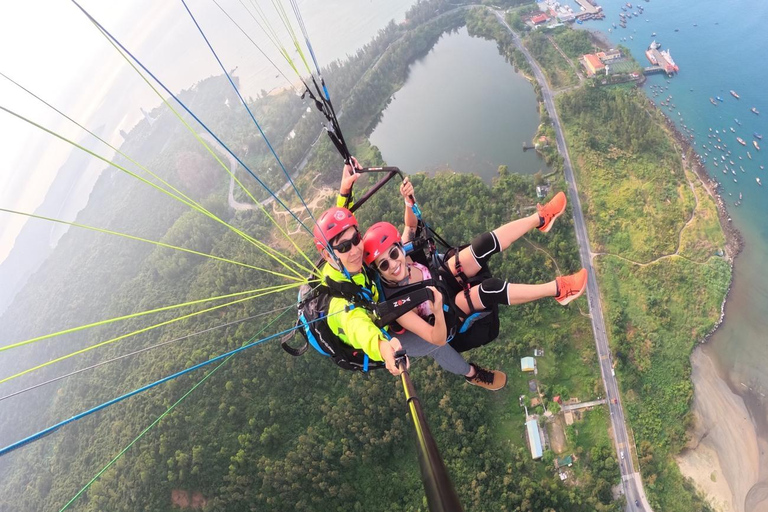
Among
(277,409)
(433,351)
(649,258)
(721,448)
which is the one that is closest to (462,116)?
(649,258)

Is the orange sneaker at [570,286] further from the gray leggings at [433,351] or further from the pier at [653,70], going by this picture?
the pier at [653,70]

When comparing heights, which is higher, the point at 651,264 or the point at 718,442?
the point at 651,264

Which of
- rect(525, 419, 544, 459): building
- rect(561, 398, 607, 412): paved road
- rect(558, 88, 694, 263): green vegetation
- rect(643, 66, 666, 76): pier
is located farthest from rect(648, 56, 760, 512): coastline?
rect(643, 66, 666, 76): pier

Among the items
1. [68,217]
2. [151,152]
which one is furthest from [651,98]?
[68,217]

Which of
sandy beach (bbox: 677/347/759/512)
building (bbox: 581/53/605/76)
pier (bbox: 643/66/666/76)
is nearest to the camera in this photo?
sandy beach (bbox: 677/347/759/512)

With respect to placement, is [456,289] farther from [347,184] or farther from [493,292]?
[347,184]

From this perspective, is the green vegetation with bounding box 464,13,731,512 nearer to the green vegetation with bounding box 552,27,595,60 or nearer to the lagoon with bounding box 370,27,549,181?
the lagoon with bounding box 370,27,549,181

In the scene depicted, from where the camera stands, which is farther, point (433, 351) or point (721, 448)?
point (721, 448)
